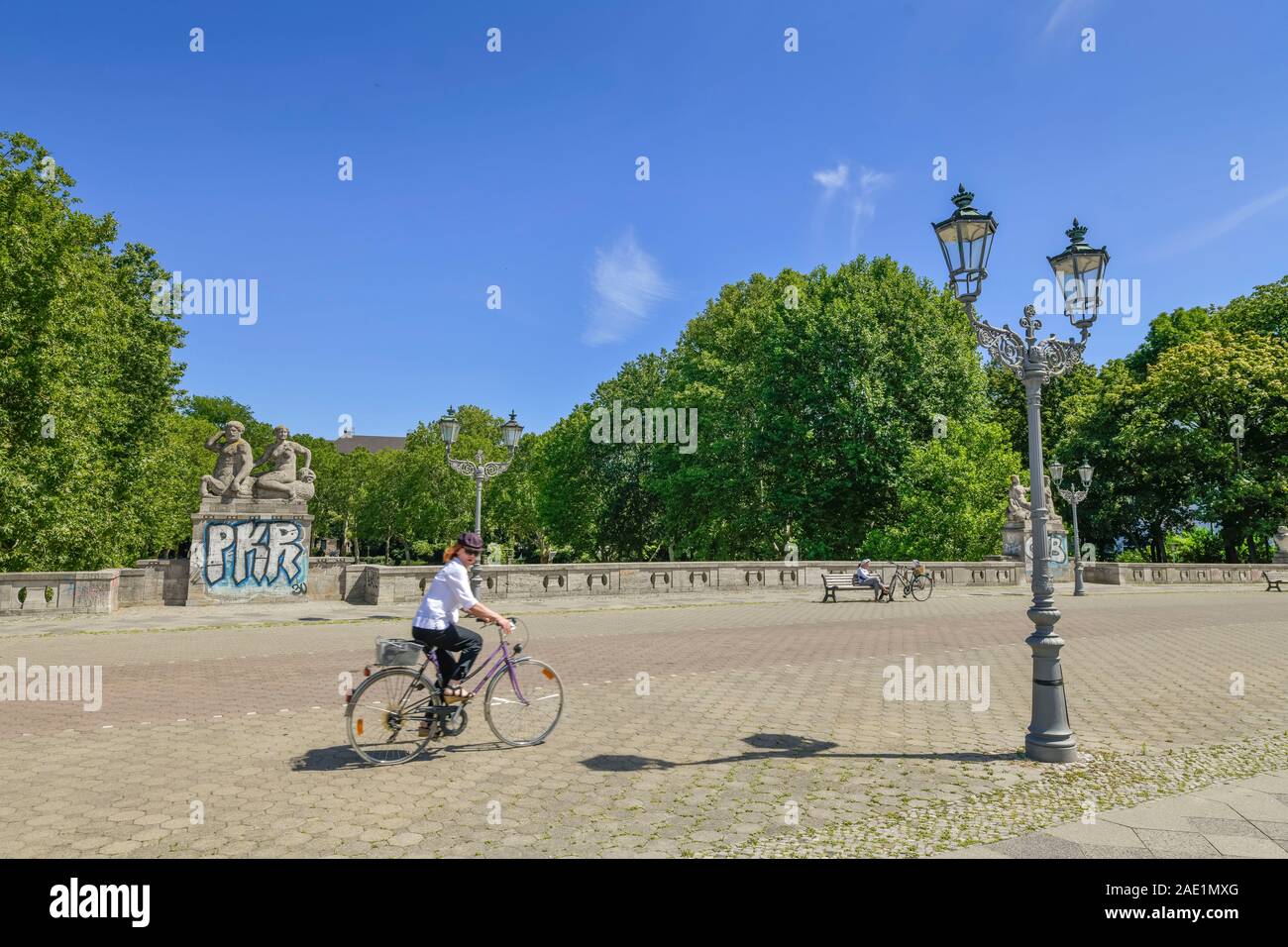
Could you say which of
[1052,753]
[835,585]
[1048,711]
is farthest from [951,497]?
[1052,753]

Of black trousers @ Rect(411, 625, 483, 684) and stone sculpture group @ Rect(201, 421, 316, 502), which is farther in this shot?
stone sculpture group @ Rect(201, 421, 316, 502)

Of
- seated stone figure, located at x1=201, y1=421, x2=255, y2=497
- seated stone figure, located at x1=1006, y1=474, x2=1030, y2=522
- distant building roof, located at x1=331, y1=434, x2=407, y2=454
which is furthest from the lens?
distant building roof, located at x1=331, y1=434, x2=407, y2=454

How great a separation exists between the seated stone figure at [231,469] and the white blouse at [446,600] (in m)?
16.8

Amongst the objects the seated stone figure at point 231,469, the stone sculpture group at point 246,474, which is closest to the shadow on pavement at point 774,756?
the stone sculpture group at point 246,474

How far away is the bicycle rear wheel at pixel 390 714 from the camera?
594 centimetres

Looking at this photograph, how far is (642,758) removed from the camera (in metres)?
6.14

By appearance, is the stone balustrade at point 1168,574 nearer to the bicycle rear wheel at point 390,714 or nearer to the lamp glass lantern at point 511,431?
the lamp glass lantern at point 511,431

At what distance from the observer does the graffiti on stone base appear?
20141 mm

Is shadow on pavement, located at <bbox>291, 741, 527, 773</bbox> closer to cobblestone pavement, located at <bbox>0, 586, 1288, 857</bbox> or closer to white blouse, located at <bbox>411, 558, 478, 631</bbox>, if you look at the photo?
cobblestone pavement, located at <bbox>0, 586, 1288, 857</bbox>

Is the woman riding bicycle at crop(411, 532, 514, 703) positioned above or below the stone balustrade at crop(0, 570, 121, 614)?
above

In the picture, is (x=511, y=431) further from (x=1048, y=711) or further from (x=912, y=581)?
(x=1048, y=711)

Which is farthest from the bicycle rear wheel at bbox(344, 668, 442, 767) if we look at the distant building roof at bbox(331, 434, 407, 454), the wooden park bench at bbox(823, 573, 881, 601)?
the distant building roof at bbox(331, 434, 407, 454)

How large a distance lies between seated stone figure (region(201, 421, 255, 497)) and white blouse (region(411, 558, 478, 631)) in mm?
16830
